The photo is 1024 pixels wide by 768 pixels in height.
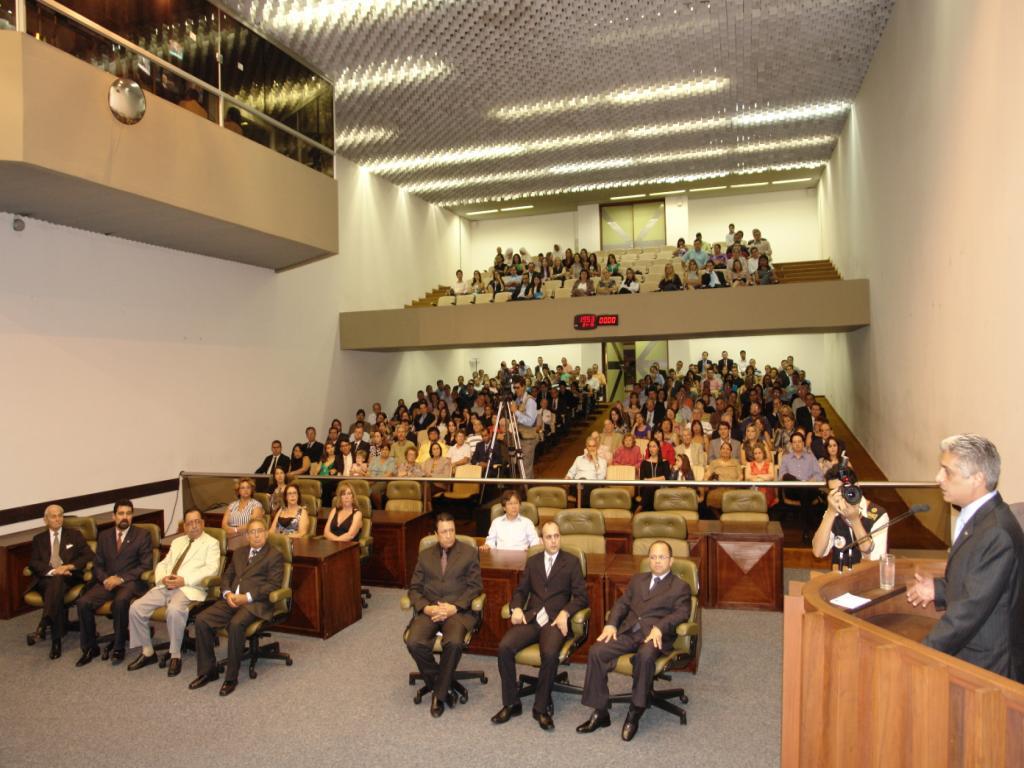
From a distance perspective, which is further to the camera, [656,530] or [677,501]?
[677,501]

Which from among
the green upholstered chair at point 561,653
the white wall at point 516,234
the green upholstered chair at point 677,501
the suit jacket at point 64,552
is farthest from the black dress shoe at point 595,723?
the white wall at point 516,234

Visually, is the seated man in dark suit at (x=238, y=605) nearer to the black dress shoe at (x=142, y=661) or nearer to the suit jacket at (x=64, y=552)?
the black dress shoe at (x=142, y=661)

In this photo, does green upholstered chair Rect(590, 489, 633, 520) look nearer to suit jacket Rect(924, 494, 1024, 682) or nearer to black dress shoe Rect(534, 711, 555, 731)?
black dress shoe Rect(534, 711, 555, 731)

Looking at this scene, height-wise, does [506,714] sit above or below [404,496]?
below

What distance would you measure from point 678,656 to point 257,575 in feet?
10.5

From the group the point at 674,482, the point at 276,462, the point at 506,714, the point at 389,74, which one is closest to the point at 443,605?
the point at 506,714

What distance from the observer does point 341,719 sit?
466 centimetres

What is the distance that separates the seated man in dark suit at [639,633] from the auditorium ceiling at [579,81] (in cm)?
703

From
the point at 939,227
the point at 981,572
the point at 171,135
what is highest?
the point at 171,135

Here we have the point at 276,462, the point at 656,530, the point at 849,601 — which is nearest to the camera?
the point at 849,601

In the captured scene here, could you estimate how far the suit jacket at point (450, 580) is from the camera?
533 cm

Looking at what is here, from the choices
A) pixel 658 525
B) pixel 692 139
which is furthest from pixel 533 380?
pixel 658 525

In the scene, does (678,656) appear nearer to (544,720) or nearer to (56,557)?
(544,720)

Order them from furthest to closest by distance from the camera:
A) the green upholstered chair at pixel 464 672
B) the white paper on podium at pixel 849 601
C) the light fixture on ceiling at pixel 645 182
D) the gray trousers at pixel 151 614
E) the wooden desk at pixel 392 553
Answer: the light fixture on ceiling at pixel 645 182
the wooden desk at pixel 392 553
the gray trousers at pixel 151 614
the green upholstered chair at pixel 464 672
the white paper on podium at pixel 849 601
